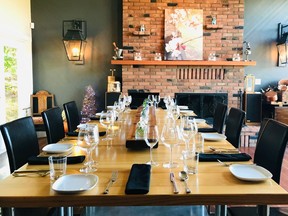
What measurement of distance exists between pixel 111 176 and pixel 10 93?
4304mm

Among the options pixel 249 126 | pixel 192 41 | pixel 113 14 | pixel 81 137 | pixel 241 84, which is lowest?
pixel 249 126

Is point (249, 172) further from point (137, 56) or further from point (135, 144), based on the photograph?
point (137, 56)

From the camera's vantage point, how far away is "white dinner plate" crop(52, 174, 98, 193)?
1220 mm

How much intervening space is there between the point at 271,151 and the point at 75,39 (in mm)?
4530

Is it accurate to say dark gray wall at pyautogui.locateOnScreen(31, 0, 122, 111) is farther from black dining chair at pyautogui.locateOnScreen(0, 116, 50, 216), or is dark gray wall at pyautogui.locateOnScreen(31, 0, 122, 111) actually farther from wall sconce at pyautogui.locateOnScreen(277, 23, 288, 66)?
black dining chair at pyautogui.locateOnScreen(0, 116, 50, 216)

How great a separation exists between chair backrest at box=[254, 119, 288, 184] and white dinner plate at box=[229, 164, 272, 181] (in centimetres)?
36

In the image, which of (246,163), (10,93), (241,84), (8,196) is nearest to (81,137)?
(8,196)

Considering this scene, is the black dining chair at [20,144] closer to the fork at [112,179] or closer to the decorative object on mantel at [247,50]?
the fork at [112,179]

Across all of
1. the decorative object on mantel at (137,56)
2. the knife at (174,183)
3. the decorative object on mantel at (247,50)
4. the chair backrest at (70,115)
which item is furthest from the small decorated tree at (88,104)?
the knife at (174,183)

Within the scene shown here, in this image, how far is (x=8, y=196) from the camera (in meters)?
1.17

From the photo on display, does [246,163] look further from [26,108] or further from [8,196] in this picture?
[26,108]

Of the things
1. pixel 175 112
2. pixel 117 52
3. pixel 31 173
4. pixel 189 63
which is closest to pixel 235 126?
pixel 175 112

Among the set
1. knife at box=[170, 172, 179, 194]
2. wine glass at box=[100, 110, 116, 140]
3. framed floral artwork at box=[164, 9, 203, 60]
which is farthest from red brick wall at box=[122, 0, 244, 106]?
knife at box=[170, 172, 179, 194]

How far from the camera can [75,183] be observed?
1298mm
